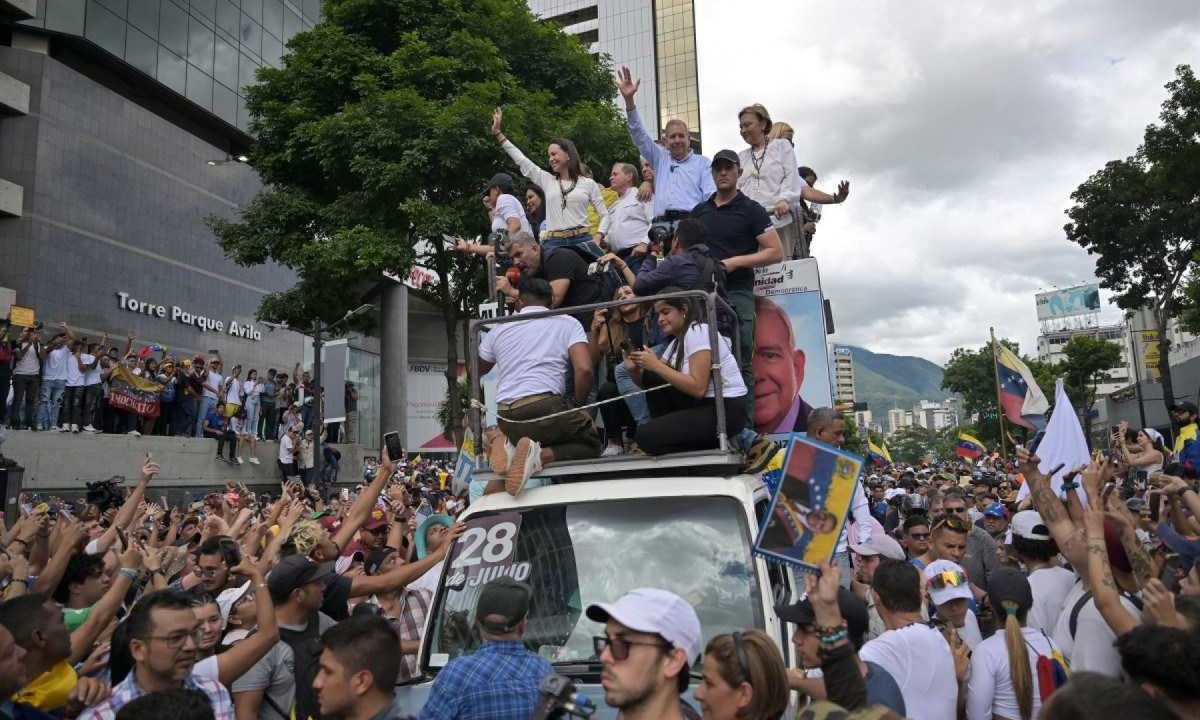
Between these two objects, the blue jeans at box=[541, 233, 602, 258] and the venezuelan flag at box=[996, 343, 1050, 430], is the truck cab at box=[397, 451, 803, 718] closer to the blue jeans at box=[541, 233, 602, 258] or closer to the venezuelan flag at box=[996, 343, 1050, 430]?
the blue jeans at box=[541, 233, 602, 258]

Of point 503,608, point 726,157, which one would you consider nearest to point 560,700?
point 503,608

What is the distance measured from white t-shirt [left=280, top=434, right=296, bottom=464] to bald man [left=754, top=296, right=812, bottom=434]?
1671 centimetres

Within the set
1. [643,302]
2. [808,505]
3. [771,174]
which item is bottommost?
[808,505]

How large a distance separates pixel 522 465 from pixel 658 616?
2247 millimetres

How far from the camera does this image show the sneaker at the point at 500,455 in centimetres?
501

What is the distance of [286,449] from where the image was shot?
69.1 feet

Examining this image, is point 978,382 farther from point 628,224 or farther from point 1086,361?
point 628,224

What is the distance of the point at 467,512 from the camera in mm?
4852

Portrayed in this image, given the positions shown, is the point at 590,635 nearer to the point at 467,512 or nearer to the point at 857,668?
the point at 467,512

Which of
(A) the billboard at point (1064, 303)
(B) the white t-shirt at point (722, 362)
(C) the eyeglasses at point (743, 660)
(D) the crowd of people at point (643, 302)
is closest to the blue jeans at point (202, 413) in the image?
(D) the crowd of people at point (643, 302)

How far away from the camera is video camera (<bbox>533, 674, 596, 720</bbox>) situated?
8.23 feet

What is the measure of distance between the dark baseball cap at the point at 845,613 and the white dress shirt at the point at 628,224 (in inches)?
184

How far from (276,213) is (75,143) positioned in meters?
10.2

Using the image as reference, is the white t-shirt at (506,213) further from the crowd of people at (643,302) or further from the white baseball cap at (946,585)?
the white baseball cap at (946,585)
